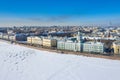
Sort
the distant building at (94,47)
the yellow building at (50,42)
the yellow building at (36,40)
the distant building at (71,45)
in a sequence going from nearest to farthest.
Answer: the distant building at (94,47) → the distant building at (71,45) → the yellow building at (50,42) → the yellow building at (36,40)

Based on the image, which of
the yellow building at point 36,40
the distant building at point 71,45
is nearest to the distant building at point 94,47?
the distant building at point 71,45

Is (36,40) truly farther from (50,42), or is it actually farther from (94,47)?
(94,47)

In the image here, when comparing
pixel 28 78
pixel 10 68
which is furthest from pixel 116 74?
pixel 10 68

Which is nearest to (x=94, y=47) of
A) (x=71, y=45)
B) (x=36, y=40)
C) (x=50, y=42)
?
(x=71, y=45)

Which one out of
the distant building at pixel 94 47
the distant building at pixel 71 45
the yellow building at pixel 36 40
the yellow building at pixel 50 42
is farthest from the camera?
the yellow building at pixel 36 40

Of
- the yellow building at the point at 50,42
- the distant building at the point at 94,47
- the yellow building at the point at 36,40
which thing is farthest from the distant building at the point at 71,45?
the yellow building at the point at 36,40

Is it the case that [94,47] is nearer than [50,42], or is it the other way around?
[94,47]

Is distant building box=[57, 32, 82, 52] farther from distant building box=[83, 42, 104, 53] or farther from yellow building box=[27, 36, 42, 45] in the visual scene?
yellow building box=[27, 36, 42, 45]

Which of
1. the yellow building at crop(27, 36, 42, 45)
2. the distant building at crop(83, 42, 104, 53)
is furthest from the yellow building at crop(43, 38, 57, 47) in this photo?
the distant building at crop(83, 42, 104, 53)

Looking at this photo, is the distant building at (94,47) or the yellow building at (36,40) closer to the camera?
the distant building at (94,47)

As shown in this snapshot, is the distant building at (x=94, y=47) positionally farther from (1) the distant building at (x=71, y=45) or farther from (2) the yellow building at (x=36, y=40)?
(2) the yellow building at (x=36, y=40)

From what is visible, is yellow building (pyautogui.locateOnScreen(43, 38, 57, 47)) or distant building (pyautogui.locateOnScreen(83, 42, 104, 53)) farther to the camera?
yellow building (pyautogui.locateOnScreen(43, 38, 57, 47))
